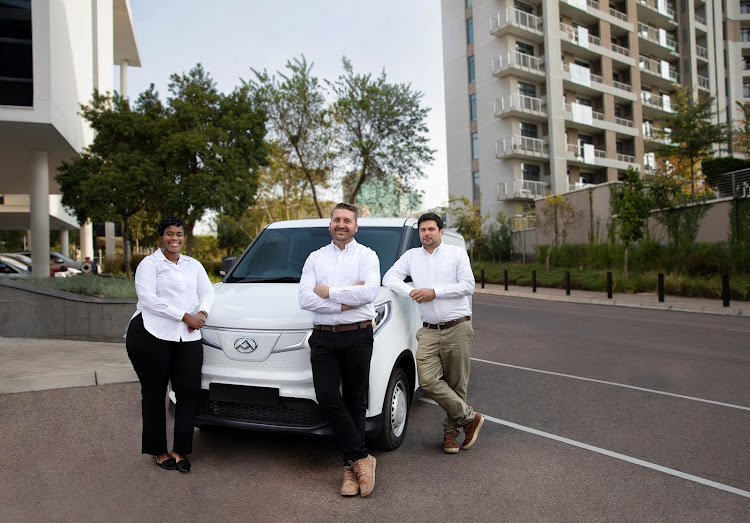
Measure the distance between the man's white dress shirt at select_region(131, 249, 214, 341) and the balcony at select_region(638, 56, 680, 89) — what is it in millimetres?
51297

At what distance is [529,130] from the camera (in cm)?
4147

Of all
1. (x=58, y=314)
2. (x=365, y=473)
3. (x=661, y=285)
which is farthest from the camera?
(x=661, y=285)

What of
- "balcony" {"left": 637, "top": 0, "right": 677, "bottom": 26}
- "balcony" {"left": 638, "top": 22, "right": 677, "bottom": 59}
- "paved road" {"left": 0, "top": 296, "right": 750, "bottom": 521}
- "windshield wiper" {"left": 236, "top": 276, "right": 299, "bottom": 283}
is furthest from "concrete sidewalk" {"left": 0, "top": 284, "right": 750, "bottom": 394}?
"balcony" {"left": 637, "top": 0, "right": 677, "bottom": 26}

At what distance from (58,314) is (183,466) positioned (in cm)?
715

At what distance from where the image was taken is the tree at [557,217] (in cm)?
3061

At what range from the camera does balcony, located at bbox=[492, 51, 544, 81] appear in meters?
39.1

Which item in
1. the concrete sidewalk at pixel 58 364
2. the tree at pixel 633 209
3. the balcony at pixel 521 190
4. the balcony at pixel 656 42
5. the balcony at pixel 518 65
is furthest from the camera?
the balcony at pixel 656 42

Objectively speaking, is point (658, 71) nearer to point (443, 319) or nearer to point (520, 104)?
point (520, 104)

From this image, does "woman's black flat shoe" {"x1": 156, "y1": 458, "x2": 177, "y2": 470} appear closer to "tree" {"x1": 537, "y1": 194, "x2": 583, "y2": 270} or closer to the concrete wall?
the concrete wall

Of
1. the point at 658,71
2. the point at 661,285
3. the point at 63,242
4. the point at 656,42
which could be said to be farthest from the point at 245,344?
the point at 656,42

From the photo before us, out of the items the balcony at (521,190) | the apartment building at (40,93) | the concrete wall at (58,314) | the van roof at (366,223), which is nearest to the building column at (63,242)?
the apartment building at (40,93)

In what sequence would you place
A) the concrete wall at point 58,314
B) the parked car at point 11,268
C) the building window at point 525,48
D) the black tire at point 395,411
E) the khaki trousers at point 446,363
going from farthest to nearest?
the building window at point 525,48
the parked car at point 11,268
the concrete wall at point 58,314
the khaki trousers at point 446,363
the black tire at point 395,411

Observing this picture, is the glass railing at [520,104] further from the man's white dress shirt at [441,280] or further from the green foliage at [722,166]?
the man's white dress shirt at [441,280]

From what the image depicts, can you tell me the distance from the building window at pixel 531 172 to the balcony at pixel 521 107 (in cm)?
347
